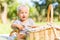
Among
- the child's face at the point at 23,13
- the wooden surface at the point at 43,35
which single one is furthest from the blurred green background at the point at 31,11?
the wooden surface at the point at 43,35

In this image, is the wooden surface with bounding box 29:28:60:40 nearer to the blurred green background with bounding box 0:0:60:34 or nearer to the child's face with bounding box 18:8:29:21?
the child's face with bounding box 18:8:29:21

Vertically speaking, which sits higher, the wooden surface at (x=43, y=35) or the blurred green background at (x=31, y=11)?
the blurred green background at (x=31, y=11)

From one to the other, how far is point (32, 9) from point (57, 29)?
0.60 metres

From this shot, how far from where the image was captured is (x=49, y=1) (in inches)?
57.9

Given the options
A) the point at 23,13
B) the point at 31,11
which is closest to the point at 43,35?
the point at 23,13

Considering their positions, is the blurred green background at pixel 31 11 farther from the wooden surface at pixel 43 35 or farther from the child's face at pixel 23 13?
the wooden surface at pixel 43 35

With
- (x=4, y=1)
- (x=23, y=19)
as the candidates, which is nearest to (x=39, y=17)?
(x=4, y=1)

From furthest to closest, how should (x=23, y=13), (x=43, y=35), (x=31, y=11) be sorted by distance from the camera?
(x=31, y=11) < (x=23, y=13) < (x=43, y=35)

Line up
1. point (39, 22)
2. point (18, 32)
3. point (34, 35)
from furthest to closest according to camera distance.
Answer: point (39, 22), point (18, 32), point (34, 35)

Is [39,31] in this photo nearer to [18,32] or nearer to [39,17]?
[18,32]

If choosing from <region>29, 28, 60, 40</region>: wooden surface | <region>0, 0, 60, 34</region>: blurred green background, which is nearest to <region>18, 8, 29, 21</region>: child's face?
<region>29, 28, 60, 40</region>: wooden surface

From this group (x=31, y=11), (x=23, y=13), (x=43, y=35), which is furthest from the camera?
(x=31, y=11)

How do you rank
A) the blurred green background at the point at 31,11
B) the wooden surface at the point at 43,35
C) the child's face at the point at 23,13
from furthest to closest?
the blurred green background at the point at 31,11 < the child's face at the point at 23,13 < the wooden surface at the point at 43,35

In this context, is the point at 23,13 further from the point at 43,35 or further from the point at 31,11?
the point at 31,11
